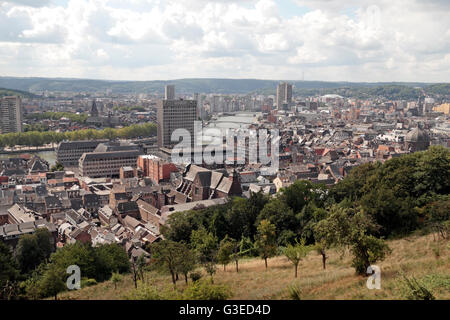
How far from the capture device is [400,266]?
13523 millimetres

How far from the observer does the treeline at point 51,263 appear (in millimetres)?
17328

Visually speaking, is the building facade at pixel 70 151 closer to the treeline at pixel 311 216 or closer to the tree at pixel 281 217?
the treeline at pixel 311 216

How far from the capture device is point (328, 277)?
13188 mm

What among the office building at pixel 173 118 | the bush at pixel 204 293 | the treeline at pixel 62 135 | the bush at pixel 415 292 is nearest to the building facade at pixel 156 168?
the office building at pixel 173 118

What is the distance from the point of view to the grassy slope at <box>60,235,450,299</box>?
11.2m

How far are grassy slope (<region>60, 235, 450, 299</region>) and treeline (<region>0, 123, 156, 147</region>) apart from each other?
6662 cm

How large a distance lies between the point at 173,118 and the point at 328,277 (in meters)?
60.5

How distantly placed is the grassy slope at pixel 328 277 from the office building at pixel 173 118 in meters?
52.0

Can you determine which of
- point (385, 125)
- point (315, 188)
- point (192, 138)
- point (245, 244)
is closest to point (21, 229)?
point (245, 244)

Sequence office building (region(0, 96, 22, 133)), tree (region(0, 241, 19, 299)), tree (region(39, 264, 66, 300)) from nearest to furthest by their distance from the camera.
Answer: tree (region(39, 264, 66, 300)), tree (region(0, 241, 19, 299)), office building (region(0, 96, 22, 133))

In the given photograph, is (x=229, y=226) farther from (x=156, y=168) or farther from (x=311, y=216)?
(x=156, y=168)

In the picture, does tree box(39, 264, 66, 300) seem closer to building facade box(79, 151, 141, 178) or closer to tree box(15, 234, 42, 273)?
tree box(15, 234, 42, 273)

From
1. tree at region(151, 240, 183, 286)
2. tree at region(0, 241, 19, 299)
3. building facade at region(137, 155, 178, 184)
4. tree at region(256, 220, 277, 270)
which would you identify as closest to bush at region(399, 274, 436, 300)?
tree at region(151, 240, 183, 286)

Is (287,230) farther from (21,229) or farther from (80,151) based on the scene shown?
(80,151)
